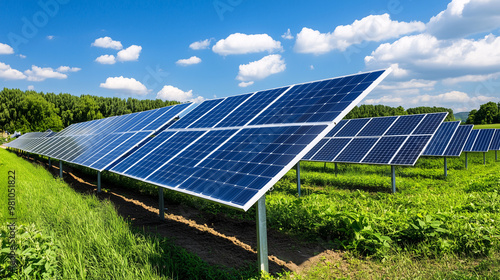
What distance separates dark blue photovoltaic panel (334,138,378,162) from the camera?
1505cm

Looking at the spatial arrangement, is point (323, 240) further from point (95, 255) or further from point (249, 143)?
point (95, 255)

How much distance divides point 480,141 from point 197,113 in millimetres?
24141

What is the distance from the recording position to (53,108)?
73125 millimetres

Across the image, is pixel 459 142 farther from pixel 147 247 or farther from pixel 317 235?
pixel 147 247

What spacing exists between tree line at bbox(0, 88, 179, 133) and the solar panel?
65139 mm

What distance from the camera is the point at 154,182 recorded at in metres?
7.78

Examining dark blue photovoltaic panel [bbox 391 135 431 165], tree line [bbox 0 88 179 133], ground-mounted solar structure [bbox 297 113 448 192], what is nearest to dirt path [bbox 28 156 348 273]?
ground-mounted solar structure [bbox 297 113 448 192]

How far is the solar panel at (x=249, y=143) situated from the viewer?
5.55 metres

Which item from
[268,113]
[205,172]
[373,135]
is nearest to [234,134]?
[268,113]

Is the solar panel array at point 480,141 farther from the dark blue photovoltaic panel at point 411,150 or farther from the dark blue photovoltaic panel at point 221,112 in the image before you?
the dark blue photovoltaic panel at point 221,112

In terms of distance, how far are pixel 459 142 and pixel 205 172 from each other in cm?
2078

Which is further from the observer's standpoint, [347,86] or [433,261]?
[347,86]

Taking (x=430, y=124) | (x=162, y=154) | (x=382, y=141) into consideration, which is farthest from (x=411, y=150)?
(x=162, y=154)

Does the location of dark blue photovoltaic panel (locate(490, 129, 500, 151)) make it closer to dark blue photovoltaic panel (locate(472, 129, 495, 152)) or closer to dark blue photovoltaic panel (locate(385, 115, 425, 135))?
dark blue photovoltaic panel (locate(472, 129, 495, 152))
